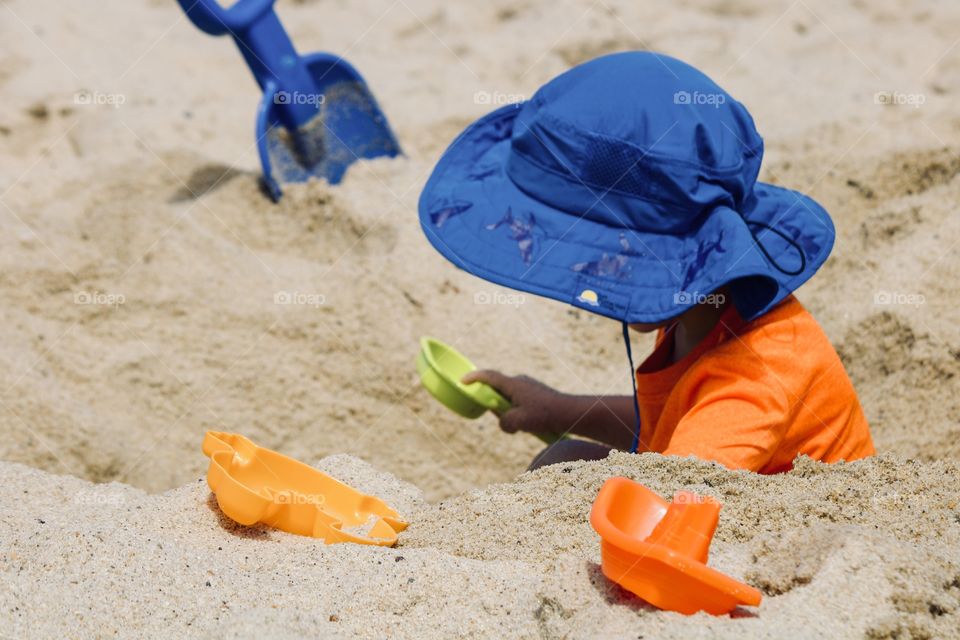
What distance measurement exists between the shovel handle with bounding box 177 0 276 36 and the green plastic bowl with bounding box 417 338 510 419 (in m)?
1.34

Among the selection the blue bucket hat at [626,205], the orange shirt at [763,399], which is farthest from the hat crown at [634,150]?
the orange shirt at [763,399]

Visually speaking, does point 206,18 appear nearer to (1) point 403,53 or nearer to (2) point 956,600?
(1) point 403,53

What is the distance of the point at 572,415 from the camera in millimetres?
2012

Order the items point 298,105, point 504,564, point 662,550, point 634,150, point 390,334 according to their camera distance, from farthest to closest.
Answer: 1. point 298,105
2. point 390,334
3. point 634,150
4. point 504,564
5. point 662,550

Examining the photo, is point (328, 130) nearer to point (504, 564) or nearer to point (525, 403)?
point (525, 403)

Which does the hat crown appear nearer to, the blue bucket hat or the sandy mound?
the blue bucket hat

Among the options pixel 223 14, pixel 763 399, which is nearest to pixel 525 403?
Answer: pixel 763 399

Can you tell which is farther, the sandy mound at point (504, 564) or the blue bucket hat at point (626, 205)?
the blue bucket hat at point (626, 205)

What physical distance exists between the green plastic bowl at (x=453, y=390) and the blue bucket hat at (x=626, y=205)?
1.74 feet

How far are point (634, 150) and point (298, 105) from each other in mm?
1862

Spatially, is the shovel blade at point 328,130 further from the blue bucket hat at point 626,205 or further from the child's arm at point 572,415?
the blue bucket hat at point 626,205

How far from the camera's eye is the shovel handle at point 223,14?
2863 millimetres

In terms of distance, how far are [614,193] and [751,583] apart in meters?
0.59

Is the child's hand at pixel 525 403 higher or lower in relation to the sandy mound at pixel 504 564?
lower
